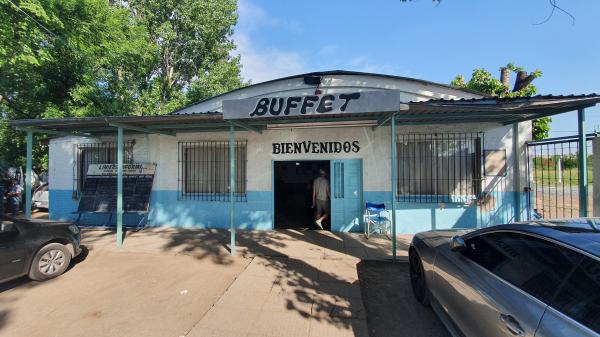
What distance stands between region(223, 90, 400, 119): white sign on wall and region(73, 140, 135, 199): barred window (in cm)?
570

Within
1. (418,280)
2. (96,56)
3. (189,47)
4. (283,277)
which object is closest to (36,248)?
(283,277)

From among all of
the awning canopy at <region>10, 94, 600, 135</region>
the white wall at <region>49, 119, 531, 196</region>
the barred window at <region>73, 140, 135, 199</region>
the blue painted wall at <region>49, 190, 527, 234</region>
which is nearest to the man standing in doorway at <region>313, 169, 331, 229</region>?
the white wall at <region>49, 119, 531, 196</region>

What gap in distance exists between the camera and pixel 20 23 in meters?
7.37

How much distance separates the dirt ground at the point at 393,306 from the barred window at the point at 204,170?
4.69 m

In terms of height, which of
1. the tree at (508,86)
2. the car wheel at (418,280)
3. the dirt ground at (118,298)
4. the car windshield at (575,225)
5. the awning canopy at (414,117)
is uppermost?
the tree at (508,86)

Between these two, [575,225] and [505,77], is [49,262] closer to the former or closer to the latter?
[575,225]

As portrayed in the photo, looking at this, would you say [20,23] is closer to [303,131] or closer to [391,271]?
[303,131]

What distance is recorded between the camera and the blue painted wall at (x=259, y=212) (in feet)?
22.8

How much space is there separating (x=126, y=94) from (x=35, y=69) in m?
2.94

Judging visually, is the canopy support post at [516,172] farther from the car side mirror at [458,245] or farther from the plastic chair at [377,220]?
the car side mirror at [458,245]

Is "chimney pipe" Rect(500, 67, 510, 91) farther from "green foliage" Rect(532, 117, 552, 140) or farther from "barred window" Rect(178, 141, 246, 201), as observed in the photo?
"barred window" Rect(178, 141, 246, 201)

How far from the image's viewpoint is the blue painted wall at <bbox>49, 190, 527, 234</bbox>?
22.8ft

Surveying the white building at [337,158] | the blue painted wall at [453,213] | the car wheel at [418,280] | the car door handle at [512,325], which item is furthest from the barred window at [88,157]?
the car door handle at [512,325]

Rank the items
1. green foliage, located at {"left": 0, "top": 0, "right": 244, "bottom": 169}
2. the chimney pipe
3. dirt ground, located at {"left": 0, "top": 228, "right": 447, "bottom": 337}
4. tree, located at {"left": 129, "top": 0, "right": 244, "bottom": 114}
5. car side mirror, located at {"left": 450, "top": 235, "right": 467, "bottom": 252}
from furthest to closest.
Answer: tree, located at {"left": 129, "top": 0, "right": 244, "bottom": 114}, the chimney pipe, green foliage, located at {"left": 0, "top": 0, "right": 244, "bottom": 169}, dirt ground, located at {"left": 0, "top": 228, "right": 447, "bottom": 337}, car side mirror, located at {"left": 450, "top": 235, "right": 467, "bottom": 252}
